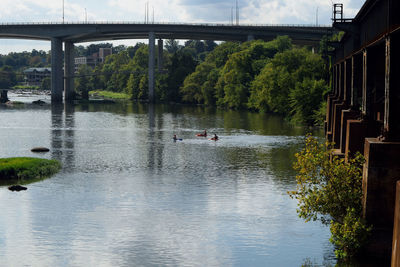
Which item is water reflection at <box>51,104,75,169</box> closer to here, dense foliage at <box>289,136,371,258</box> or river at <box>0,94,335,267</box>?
river at <box>0,94,335,267</box>

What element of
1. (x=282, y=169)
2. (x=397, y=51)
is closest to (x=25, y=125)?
(x=282, y=169)

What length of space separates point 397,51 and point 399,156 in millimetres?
4129

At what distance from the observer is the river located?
Answer: 30016 mm

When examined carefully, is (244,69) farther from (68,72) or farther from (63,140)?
(68,72)

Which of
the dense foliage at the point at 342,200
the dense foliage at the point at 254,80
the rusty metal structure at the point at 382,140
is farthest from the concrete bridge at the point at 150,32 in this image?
the dense foliage at the point at 342,200

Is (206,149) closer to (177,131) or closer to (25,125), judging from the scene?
(177,131)

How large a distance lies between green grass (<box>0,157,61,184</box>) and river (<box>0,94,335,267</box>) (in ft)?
4.56

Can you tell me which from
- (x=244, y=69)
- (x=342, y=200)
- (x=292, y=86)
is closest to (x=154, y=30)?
(x=244, y=69)

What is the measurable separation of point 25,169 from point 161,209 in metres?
16.7

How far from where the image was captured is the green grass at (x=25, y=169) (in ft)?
160

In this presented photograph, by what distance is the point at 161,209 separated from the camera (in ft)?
127

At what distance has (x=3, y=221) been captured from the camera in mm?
35625

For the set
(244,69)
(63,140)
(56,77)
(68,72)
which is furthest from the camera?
(68,72)

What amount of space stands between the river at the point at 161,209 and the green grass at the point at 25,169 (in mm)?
1389
